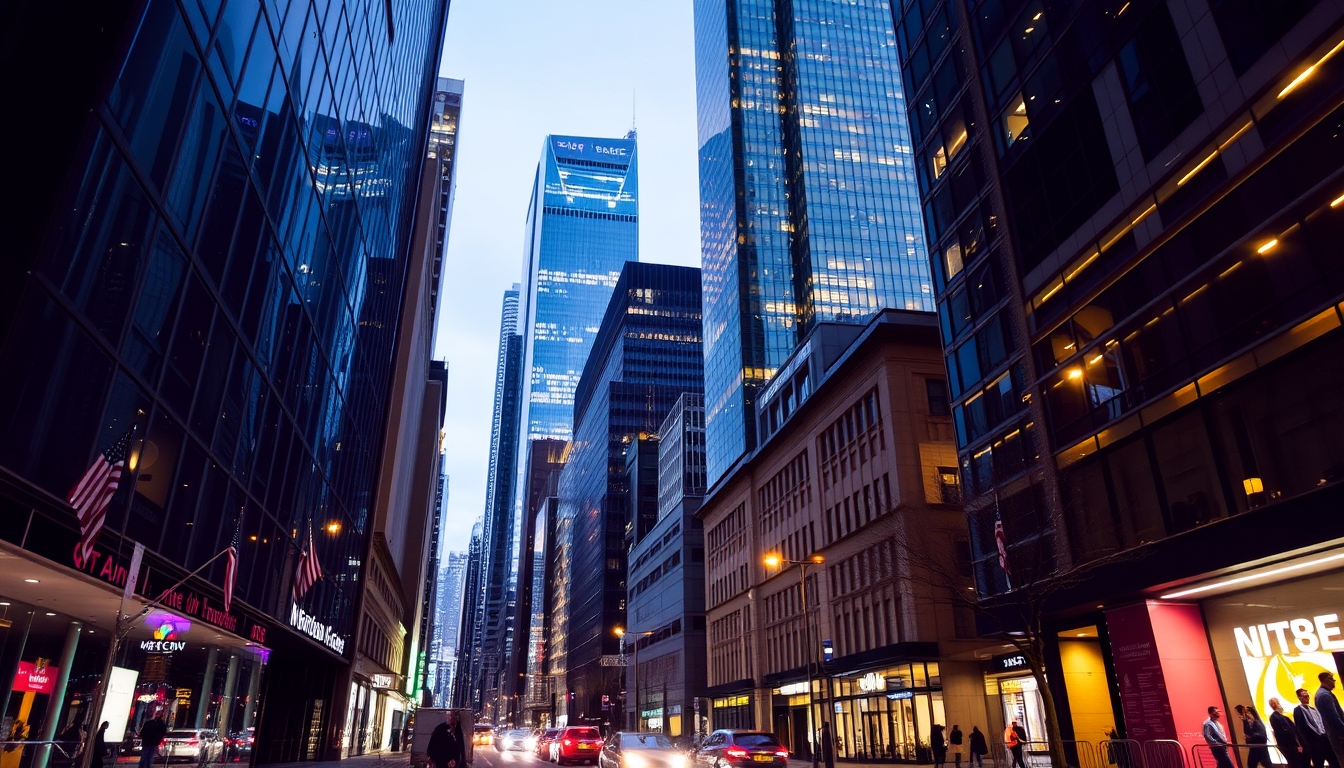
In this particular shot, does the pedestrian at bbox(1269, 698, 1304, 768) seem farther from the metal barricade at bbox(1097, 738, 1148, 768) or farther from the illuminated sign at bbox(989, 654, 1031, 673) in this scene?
the illuminated sign at bbox(989, 654, 1031, 673)

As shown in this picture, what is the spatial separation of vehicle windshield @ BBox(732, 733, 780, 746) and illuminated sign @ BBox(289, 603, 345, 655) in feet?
56.9

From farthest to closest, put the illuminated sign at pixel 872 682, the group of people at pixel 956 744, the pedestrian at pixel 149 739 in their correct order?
the illuminated sign at pixel 872 682 → the group of people at pixel 956 744 → the pedestrian at pixel 149 739

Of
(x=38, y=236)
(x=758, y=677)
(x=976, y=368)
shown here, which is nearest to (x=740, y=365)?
(x=758, y=677)

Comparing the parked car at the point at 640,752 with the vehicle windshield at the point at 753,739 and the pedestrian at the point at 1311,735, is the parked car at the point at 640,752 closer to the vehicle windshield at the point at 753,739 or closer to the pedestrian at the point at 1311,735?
the vehicle windshield at the point at 753,739

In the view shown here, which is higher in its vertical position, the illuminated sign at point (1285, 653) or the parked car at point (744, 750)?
the illuminated sign at point (1285, 653)

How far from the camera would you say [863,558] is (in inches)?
1876

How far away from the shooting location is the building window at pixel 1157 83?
25141mm

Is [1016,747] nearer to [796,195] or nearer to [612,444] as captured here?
[796,195]

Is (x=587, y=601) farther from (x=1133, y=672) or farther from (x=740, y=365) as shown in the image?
(x=1133, y=672)

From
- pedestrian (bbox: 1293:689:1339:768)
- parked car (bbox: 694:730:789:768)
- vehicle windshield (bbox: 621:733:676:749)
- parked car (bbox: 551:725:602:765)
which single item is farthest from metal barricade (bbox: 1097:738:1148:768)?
parked car (bbox: 551:725:602:765)

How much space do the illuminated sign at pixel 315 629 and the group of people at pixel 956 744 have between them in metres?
26.6

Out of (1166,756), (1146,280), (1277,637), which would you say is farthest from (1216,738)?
(1146,280)

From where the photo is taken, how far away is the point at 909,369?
46.3 m

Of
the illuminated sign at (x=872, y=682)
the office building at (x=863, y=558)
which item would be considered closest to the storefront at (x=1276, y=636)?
the office building at (x=863, y=558)
